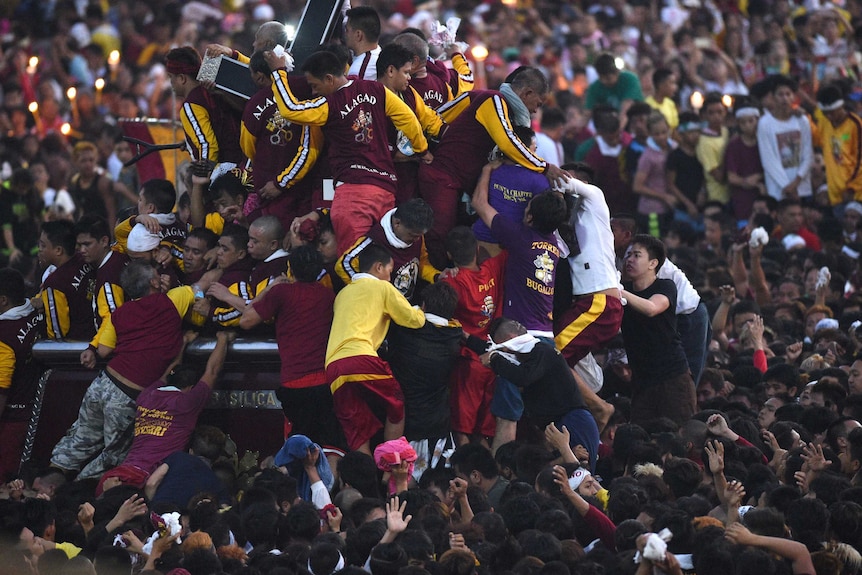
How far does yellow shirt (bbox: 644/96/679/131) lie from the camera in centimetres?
1872

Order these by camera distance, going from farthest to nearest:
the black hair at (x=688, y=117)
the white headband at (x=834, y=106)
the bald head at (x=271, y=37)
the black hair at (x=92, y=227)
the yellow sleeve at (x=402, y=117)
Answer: the black hair at (x=688, y=117) → the white headband at (x=834, y=106) → the black hair at (x=92, y=227) → the bald head at (x=271, y=37) → the yellow sleeve at (x=402, y=117)

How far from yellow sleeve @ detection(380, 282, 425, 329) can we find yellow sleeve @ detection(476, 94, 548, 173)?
1443 mm

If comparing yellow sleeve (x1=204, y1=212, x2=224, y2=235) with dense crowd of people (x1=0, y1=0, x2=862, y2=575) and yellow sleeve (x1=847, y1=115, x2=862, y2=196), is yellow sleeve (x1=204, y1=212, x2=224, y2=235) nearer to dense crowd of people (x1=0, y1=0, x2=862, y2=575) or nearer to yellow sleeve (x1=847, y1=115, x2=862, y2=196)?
dense crowd of people (x1=0, y1=0, x2=862, y2=575)

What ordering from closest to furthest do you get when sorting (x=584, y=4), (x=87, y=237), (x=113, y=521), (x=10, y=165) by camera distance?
1. (x=113, y=521)
2. (x=87, y=237)
3. (x=10, y=165)
4. (x=584, y=4)

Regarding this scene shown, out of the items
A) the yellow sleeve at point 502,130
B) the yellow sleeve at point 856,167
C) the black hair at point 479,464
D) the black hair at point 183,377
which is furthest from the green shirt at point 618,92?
the black hair at point 479,464

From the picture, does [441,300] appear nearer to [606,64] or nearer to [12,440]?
[12,440]

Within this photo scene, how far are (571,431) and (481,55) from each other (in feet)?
18.3

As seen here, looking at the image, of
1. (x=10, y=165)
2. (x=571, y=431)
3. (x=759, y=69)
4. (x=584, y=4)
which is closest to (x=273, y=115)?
(x=571, y=431)

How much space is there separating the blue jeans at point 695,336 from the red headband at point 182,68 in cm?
416

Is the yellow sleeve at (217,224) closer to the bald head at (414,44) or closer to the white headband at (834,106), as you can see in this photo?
the bald head at (414,44)

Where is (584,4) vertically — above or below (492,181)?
below

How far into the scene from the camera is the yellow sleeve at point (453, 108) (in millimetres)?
11953

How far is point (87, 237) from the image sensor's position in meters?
12.7

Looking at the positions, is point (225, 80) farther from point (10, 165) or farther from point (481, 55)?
point (10, 165)
